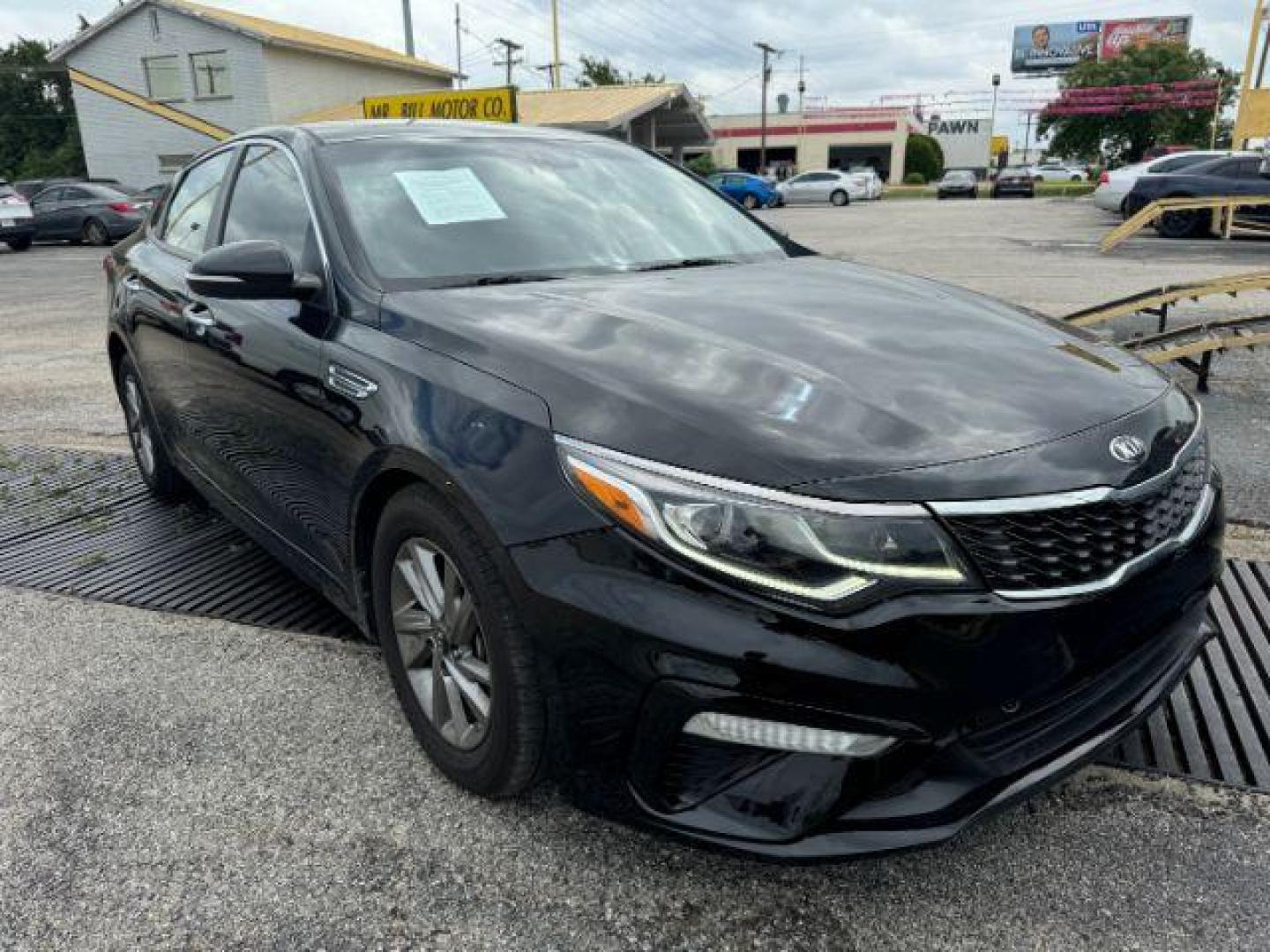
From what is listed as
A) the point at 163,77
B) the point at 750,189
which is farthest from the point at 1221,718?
the point at 163,77

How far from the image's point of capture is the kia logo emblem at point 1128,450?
1856mm

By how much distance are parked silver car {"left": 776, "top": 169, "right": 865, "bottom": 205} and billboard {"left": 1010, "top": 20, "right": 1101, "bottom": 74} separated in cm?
6087

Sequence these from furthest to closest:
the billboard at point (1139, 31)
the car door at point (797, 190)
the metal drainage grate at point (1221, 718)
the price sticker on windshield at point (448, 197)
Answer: the billboard at point (1139, 31)
the car door at point (797, 190)
the price sticker on windshield at point (448, 197)
the metal drainage grate at point (1221, 718)

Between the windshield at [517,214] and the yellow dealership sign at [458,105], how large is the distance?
51.6ft

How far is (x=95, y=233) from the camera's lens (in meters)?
22.7

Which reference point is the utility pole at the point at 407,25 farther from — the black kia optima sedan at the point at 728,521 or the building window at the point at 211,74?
the black kia optima sedan at the point at 728,521

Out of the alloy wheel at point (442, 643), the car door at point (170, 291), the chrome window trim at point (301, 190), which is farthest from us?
the car door at point (170, 291)

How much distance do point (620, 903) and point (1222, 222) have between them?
18941 mm

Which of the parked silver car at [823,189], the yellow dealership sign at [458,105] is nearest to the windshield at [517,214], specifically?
the yellow dealership sign at [458,105]

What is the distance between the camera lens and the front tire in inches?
76.9

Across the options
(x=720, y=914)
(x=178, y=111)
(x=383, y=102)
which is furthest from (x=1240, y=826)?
(x=178, y=111)

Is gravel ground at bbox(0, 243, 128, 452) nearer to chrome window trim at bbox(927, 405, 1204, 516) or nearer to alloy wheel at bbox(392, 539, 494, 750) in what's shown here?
alloy wheel at bbox(392, 539, 494, 750)

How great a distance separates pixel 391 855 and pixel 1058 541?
1.57 meters

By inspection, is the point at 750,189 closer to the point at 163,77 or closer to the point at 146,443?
the point at 163,77
